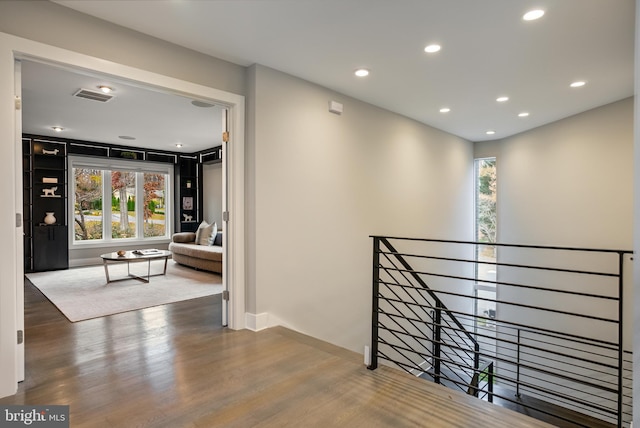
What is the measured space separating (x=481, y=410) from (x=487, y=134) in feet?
17.4

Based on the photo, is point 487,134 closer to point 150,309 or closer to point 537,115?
point 537,115

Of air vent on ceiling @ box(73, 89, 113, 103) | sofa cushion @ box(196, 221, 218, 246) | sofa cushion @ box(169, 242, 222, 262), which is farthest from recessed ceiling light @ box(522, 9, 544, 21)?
sofa cushion @ box(196, 221, 218, 246)

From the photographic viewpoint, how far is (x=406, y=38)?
2.79 m

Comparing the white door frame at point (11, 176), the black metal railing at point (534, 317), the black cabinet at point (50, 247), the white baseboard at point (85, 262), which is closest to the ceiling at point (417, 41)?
the white door frame at point (11, 176)

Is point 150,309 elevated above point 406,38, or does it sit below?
below

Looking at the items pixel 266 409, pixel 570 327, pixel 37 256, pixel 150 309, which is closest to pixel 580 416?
pixel 570 327

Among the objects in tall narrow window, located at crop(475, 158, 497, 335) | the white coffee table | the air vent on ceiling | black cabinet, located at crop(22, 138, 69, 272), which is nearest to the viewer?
the air vent on ceiling

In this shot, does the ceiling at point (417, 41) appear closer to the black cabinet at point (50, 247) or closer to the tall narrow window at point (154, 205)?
the black cabinet at point (50, 247)

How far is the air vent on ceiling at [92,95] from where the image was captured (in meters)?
4.09

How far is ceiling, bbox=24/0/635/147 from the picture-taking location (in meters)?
2.37

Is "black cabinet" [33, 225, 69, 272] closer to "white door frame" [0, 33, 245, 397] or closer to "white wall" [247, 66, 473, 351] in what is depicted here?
"white door frame" [0, 33, 245, 397]

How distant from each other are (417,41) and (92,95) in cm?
377

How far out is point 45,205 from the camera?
6566 millimetres

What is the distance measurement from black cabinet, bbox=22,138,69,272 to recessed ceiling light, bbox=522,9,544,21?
25.0 feet
